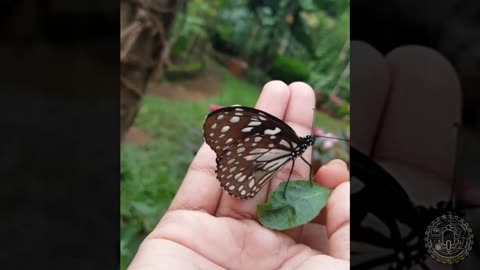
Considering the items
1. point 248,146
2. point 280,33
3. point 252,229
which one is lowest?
point 252,229

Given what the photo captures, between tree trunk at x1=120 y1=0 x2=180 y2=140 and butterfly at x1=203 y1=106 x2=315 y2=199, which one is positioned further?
tree trunk at x1=120 y1=0 x2=180 y2=140

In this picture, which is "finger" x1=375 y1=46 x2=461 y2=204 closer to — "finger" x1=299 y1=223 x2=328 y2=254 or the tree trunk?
"finger" x1=299 y1=223 x2=328 y2=254

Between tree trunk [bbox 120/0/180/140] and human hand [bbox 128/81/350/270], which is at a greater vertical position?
tree trunk [bbox 120/0/180/140]

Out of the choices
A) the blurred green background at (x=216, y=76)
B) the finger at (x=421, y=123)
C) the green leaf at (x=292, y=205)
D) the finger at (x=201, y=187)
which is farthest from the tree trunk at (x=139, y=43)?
the finger at (x=421, y=123)

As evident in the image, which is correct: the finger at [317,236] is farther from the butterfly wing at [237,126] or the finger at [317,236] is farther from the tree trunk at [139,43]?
the tree trunk at [139,43]

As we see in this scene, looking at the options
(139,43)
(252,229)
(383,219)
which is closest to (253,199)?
(252,229)

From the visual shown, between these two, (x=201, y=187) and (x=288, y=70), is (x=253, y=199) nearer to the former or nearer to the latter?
(x=201, y=187)

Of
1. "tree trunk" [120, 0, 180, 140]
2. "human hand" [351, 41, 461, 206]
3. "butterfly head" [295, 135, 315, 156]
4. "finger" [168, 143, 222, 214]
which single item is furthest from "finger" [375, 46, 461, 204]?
"tree trunk" [120, 0, 180, 140]
